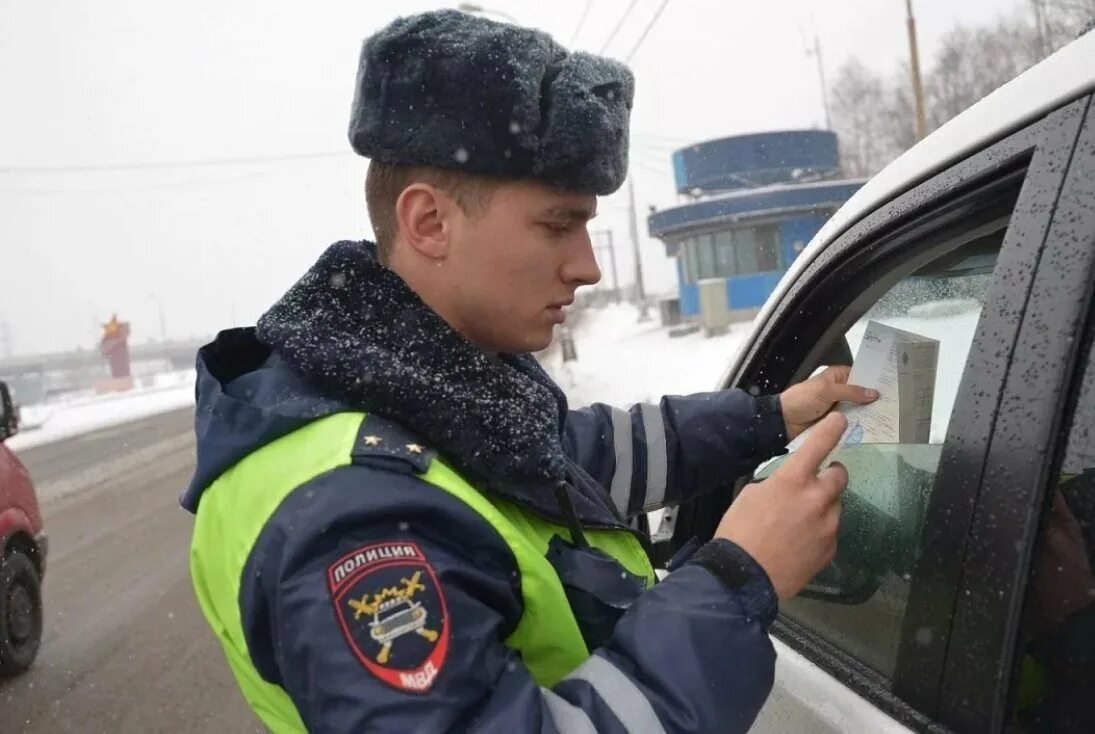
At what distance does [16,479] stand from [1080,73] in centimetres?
540

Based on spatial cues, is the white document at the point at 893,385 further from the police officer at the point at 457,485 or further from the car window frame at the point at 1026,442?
the car window frame at the point at 1026,442

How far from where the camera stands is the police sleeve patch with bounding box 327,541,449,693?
90 cm

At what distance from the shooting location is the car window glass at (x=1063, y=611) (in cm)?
91

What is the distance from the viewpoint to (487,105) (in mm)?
1190

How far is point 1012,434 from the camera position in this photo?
0.94 meters

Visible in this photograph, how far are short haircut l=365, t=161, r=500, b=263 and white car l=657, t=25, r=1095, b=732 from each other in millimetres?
670

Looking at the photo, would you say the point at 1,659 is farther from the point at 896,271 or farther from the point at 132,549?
the point at 896,271

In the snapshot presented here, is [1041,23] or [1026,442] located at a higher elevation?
[1041,23]

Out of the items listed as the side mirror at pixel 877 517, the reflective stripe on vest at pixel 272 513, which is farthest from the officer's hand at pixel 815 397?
the reflective stripe on vest at pixel 272 513

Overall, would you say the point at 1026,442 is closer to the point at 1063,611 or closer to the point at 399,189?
the point at 1063,611

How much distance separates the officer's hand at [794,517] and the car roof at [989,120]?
0.42 meters

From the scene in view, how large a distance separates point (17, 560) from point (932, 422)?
16.2 feet

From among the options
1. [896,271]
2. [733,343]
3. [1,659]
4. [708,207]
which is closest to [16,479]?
[1,659]

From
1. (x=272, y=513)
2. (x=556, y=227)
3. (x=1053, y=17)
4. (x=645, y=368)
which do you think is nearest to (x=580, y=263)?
(x=556, y=227)
